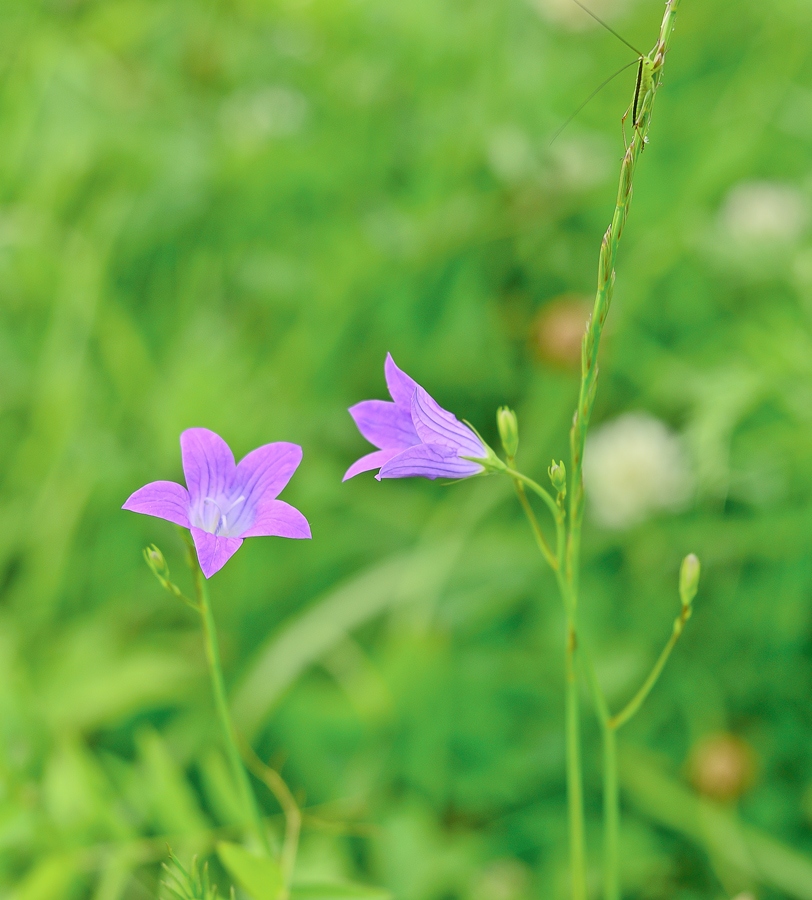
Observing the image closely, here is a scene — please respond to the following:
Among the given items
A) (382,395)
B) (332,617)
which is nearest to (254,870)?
(332,617)

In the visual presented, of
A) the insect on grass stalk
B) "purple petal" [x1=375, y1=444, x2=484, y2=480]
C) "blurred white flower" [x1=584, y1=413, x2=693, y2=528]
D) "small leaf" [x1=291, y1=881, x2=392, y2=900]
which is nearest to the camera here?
the insect on grass stalk

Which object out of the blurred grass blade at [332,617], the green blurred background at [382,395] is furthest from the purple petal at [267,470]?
the blurred grass blade at [332,617]

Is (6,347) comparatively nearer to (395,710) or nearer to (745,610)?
(395,710)

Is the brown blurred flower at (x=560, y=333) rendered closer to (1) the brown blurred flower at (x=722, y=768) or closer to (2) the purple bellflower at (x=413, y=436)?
(1) the brown blurred flower at (x=722, y=768)

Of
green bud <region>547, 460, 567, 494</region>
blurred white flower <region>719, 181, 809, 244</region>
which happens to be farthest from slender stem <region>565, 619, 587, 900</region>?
blurred white flower <region>719, 181, 809, 244</region>

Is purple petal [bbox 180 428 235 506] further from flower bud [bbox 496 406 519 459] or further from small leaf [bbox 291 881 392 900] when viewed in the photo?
small leaf [bbox 291 881 392 900]

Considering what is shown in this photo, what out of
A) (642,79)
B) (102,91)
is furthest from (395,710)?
(102,91)
